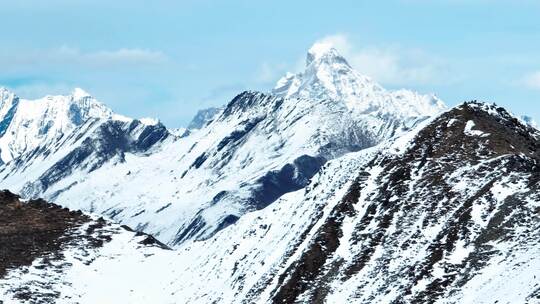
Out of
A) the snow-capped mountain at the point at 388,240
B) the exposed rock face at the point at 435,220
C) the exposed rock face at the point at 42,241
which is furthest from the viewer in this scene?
the exposed rock face at the point at 42,241

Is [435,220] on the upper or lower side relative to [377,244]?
upper

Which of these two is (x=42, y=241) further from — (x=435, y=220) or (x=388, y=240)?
(x=435, y=220)

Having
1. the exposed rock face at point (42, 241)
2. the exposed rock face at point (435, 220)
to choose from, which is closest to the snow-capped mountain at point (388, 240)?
the exposed rock face at point (435, 220)

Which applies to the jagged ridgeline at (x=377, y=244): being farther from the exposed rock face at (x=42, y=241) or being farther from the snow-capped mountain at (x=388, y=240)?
the exposed rock face at (x=42, y=241)

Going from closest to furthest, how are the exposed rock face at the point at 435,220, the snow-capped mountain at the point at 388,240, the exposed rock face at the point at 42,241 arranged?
the snow-capped mountain at the point at 388,240
the exposed rock face at the point at 435,220
the exposed rock face at the point at 42,241

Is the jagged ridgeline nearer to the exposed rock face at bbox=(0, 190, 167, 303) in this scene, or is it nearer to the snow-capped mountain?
the snow-capped mountain

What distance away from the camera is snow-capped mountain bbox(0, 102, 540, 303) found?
7356 centimetres

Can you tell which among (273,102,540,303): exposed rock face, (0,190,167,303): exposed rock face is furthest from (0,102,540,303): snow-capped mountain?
(0,190,167,303): exposed rock face

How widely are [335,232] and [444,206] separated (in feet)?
36.3

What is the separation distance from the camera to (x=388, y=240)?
83.2 m

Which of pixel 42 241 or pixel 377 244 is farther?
pixel 42 241

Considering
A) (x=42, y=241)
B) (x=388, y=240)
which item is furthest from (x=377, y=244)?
(x=42, y=241)

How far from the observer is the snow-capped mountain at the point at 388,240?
241 ft

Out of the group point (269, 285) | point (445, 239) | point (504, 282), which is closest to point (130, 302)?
point (269, 285)
